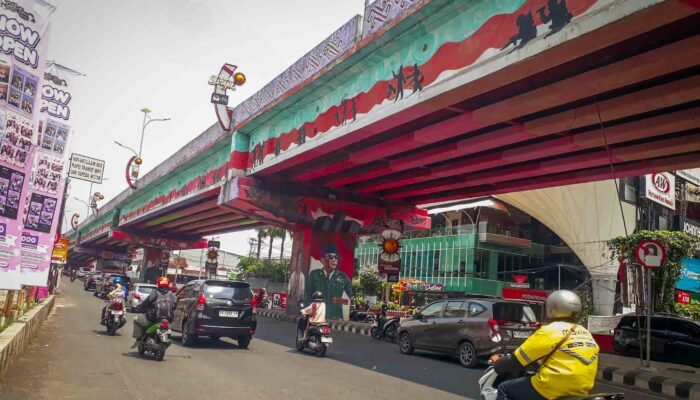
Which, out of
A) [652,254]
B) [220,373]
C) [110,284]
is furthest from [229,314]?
[110,284]

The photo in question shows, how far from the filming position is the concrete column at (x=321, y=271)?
2302 centimetres

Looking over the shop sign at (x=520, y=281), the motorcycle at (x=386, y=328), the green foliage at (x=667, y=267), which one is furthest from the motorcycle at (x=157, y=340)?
the shop sign at (x=520, y=281)

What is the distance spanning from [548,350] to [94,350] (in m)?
9.86

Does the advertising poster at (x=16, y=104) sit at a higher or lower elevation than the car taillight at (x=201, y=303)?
higher

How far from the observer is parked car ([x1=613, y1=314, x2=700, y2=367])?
14.4m

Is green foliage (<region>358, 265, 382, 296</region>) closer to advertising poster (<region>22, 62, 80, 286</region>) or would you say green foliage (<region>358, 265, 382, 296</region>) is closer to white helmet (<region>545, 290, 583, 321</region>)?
advertising poster (<region>22, 62, 80, 286</region>)

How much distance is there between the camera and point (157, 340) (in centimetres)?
977

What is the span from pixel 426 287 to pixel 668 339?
29887 mm

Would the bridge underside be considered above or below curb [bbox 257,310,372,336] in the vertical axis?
above

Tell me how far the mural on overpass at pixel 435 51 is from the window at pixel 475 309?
495 cm

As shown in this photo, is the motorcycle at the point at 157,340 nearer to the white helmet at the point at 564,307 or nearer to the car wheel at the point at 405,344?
the car wheel at the point at 405,344

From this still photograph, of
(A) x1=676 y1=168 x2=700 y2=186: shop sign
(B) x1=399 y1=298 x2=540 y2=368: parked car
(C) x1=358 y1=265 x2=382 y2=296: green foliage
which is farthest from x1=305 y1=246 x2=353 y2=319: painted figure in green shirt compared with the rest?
(A) x1=676 y1=168 x2=700 y2=186: shop sign

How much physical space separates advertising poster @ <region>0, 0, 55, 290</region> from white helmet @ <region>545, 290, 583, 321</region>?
7161mm

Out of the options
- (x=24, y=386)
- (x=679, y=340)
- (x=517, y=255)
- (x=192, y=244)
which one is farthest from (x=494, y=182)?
(x=192, y=244)
